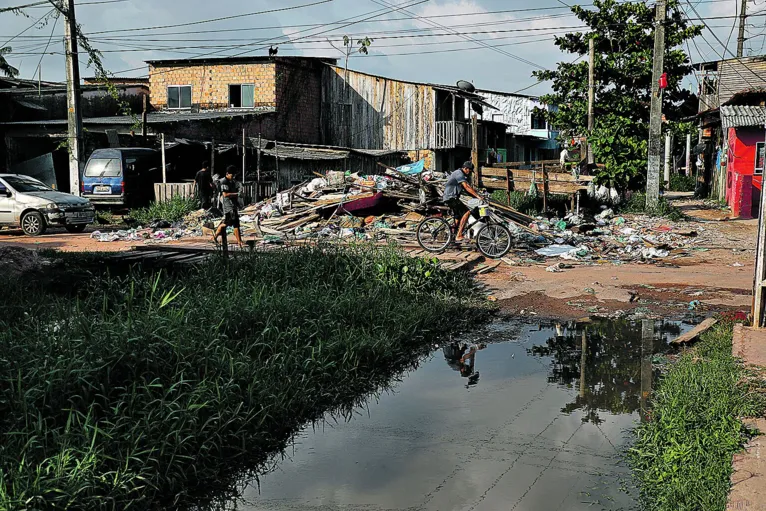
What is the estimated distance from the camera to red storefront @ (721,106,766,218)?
23078mm

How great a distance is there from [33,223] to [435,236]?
34.3 ft

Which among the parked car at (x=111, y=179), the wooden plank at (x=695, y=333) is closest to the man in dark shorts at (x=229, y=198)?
the wooden plank at (x=695, y=333)

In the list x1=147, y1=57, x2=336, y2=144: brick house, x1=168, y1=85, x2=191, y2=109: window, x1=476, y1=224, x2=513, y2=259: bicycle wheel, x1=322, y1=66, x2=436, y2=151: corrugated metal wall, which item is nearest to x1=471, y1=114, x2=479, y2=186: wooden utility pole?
x1=476, y1=224, x2=513, y2=259: bicycle wheel

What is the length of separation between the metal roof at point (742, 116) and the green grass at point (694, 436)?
19270 millimetres

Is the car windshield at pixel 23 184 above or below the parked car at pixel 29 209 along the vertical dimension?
above

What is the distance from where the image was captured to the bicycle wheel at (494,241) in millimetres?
13898

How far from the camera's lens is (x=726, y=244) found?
1678cm

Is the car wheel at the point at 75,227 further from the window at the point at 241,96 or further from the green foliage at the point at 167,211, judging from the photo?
the window at the point at 241,96

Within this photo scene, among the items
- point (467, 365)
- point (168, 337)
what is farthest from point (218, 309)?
point (467, 365)

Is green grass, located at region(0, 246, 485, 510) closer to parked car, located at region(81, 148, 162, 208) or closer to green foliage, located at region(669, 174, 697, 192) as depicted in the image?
parked car, located at region(81, 148, 162, 208)

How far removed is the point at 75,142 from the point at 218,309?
51.6ft

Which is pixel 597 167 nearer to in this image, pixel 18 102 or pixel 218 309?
pixel 218 309

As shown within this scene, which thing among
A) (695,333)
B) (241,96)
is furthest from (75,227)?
(695,333)

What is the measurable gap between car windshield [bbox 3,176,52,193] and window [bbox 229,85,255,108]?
14.0 meters
